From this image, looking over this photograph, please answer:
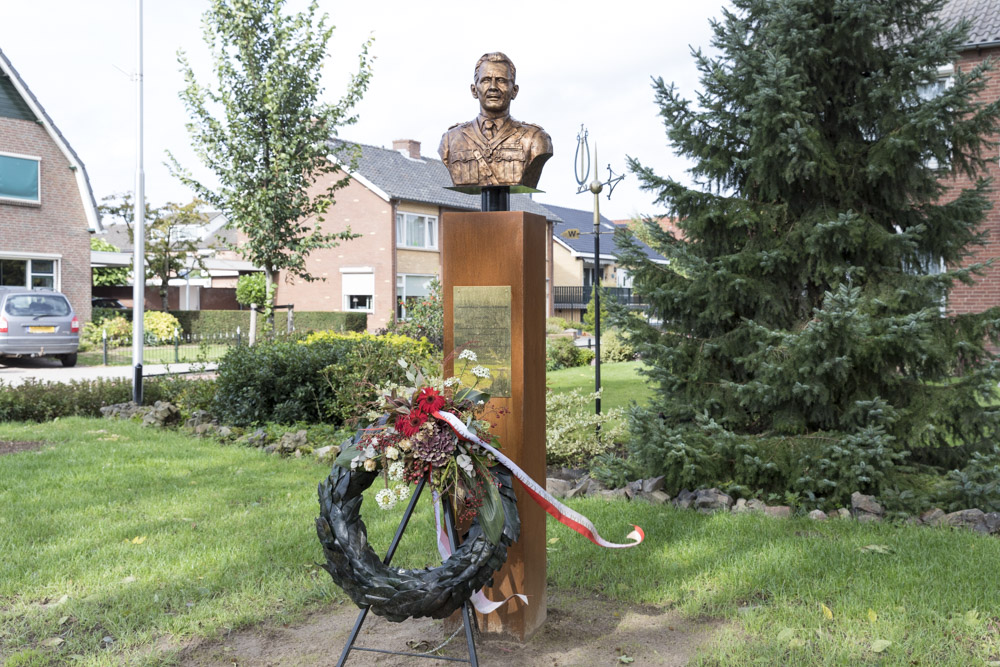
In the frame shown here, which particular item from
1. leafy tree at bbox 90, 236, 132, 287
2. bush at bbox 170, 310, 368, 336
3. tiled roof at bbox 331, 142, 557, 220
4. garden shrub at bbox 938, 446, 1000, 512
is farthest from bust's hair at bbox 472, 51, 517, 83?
leafy tree at bbox 90, 236, 132, 287

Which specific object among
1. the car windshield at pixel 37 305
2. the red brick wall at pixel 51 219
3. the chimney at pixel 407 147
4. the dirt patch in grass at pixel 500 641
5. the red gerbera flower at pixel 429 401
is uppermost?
the chimney at pixel 407 147

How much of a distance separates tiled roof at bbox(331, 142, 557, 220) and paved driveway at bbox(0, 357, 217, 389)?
14762 millimetres

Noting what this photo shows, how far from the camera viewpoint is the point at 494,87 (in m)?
4.44

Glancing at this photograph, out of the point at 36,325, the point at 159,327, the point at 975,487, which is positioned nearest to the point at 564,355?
the point at 36,325

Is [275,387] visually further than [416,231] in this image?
No

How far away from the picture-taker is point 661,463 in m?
6.55

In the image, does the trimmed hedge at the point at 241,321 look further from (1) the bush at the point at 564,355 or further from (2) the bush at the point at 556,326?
(1) the bush at the point at 564,355

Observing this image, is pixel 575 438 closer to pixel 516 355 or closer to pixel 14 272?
pixel 516 355

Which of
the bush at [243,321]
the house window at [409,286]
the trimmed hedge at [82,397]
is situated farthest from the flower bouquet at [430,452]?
the house window at [409,286]

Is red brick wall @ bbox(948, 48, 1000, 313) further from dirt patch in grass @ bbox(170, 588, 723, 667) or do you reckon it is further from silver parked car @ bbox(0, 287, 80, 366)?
silver parked car @ bbox(0, 287, 80, 366)

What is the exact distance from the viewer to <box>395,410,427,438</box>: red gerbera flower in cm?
357

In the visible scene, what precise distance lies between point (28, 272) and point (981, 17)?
1029 inches

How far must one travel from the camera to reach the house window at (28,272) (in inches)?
950

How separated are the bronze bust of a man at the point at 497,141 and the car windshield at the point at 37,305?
18379 mm
